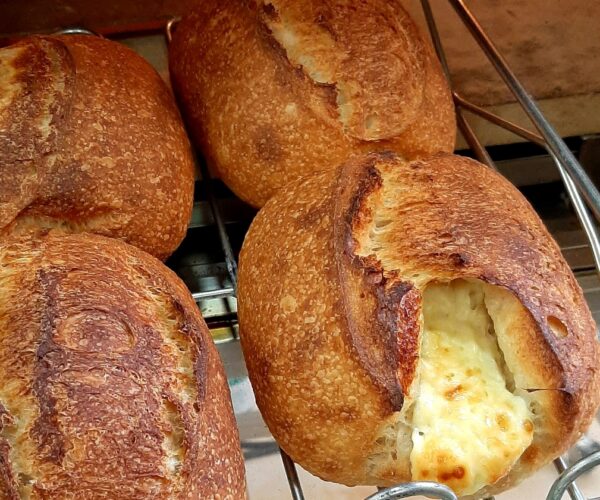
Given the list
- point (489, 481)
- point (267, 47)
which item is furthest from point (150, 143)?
point (489, 481)

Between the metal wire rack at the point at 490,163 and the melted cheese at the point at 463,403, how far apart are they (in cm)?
7

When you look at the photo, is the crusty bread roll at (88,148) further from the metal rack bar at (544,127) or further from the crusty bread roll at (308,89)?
the metal rack bar at (544,127)

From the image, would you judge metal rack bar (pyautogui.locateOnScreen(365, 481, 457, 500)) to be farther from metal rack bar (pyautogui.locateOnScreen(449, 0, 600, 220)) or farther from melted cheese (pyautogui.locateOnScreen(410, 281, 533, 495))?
metal rack bar (pyautogui.locateOnScreen(449, 0, 600, 220))

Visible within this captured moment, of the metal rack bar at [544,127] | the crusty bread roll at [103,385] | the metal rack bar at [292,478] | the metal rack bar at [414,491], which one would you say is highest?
the metal rack bar at [544,127]

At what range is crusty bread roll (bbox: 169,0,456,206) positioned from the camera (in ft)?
3.67

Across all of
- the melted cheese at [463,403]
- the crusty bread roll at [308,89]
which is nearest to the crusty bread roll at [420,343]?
the melted cheese at [463,403]

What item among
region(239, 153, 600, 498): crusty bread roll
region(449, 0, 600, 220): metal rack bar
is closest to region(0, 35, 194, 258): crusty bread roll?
region(239, 153, 600, 498): crusty bread roll

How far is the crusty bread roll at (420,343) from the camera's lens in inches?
35.0

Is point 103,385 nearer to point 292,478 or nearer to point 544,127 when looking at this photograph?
point 292,478

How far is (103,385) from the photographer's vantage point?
2.58ft

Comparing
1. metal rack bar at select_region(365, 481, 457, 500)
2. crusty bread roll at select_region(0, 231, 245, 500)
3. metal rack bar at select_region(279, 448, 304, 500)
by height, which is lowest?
metal rack bar at select_region(279, 448, 304, 500)

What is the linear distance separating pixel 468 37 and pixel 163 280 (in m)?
0.87

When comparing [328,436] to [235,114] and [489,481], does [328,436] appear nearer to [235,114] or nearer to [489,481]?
[489,481]

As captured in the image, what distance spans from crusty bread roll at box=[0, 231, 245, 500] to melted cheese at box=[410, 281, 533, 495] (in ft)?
0.70
